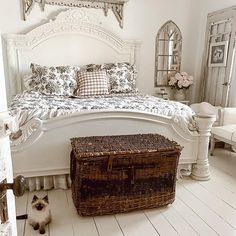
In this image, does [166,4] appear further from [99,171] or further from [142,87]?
[99,171]

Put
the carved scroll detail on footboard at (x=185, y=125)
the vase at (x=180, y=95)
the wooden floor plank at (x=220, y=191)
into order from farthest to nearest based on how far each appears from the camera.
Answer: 1. the vase at (x=180, y=95)
2. the carved scroll detail on footboard at (x=185, y=125)
3. the wooden floor plank at (x=220, y=191)

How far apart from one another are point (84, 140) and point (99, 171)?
330mm

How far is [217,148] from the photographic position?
12.3ft

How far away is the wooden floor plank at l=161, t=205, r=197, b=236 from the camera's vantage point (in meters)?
1.80

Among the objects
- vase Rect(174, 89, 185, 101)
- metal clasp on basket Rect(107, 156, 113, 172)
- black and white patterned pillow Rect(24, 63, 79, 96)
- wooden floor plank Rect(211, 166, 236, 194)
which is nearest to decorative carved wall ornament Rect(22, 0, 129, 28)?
black and white patterned pillow Rect(24, 63, 79, 96)

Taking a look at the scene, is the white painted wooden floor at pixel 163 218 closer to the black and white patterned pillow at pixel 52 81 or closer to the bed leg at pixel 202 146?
the bed leg at pixel 202 146

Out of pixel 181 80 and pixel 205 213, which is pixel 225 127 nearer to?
pixel 181 80

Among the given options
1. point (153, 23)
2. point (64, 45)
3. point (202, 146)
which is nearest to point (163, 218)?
point (202, 146)

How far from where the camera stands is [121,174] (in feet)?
6.29

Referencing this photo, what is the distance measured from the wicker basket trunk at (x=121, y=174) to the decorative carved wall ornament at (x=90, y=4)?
245cm

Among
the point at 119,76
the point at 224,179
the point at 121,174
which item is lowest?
the point at 224,179

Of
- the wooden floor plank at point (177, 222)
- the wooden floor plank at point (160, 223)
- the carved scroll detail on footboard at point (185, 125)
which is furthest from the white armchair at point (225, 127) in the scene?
the wooden floor plank at point (160, 223)

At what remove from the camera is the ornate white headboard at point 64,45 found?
11.7 feet

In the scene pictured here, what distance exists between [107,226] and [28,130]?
3.31 feet
